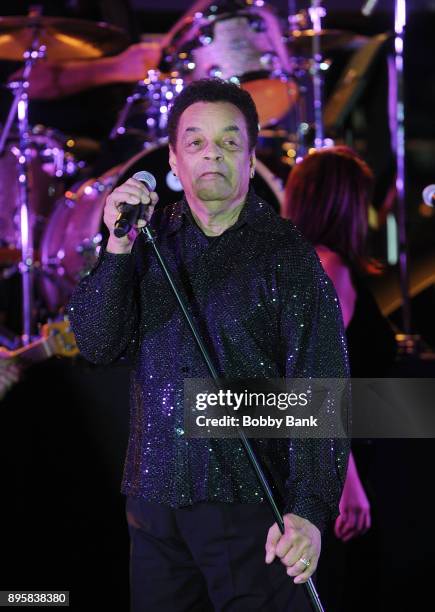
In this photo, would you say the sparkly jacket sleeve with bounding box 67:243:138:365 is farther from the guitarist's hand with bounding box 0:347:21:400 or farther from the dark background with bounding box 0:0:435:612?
the dark background with bounding box 0:0:435:612

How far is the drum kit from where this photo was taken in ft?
16.6

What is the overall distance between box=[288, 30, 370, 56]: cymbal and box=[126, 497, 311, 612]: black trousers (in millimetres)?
4314

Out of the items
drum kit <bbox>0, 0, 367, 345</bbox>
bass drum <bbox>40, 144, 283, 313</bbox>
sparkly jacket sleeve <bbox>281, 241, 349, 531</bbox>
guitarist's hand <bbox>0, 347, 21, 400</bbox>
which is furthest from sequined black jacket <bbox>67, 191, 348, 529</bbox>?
drum kit <bbox>0, 0, 367, 345</bbox>

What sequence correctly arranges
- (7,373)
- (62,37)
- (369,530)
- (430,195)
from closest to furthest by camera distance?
(430,195), (7,373), (369,530), (62,37)

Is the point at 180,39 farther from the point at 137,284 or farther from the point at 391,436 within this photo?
the point at 137,284

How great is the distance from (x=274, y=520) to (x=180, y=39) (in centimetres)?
381

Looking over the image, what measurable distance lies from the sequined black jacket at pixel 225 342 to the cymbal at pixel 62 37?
327 centimetres

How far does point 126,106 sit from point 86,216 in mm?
858

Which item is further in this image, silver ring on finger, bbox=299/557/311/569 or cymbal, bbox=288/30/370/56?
cymbal, bbox=288/30/370/56

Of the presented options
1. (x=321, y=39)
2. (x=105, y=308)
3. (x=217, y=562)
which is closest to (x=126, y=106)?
(x=321, y=39)

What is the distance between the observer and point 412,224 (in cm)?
764

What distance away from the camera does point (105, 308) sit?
87.4 inches

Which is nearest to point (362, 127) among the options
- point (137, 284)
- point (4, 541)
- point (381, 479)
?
point (381, 479)

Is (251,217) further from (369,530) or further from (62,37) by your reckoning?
(62,37)
